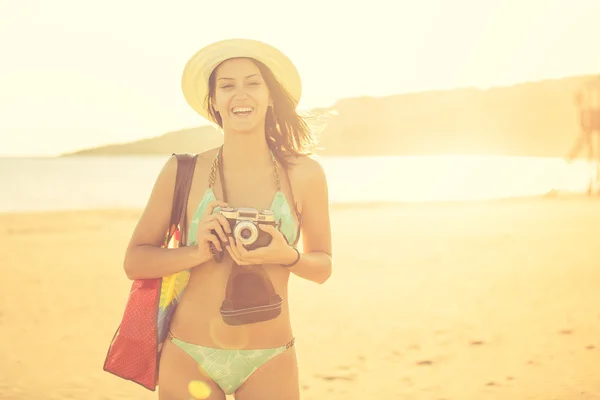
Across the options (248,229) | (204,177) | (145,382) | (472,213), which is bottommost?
(472,213)

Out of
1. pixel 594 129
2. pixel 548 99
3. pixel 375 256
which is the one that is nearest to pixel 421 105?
pixel 548 99

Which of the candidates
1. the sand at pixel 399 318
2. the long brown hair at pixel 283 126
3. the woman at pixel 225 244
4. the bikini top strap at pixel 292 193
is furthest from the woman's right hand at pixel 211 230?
the sand at pixel 399 318

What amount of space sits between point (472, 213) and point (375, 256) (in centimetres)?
934

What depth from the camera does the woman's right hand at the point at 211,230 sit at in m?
2.10

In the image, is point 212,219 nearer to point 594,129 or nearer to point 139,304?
point 139,304

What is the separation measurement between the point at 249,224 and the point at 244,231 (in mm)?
29

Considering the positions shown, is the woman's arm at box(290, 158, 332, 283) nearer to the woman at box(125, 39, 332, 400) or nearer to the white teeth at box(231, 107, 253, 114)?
the woman at box(125, 39, 332, 400)

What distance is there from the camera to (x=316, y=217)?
248 centimetres

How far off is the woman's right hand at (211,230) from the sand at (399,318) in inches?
144

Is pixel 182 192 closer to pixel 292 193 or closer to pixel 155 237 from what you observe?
pixel 155 237

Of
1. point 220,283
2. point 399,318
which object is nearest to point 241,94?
point 220,283

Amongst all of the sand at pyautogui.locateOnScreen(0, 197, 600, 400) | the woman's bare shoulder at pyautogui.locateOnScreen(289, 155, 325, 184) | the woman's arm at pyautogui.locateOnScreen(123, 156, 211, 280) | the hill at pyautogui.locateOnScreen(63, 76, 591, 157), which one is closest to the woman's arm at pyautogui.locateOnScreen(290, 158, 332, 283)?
the woman's bare shoulder at pyautogui.locateOnScreen(289, 155, 325, 184)

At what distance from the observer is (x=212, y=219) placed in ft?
6.94

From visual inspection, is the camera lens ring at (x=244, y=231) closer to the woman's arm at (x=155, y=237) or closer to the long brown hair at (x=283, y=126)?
the woman's arm at (x=155, y=237)
